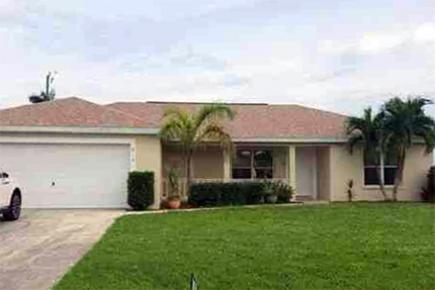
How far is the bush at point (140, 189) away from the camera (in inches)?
1005

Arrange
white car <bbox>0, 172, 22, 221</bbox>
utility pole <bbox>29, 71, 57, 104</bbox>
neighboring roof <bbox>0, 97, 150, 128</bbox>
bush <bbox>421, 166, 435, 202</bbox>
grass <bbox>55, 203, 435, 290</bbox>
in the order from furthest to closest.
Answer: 1. utility pole <bbox>29, 71, 57, 104</bbox>
2. bush <bbox>421, 166, 435, 202</bbox>
3. neighboring roof <bbox>0, 97, 150, 128</bbox>
4. white car <bbox>0, 172, 22, 221</bbox>
5. grass <bbox>55, 203, 435, 290</bbox>

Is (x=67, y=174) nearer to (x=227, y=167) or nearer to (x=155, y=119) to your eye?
(x=155, y=119)

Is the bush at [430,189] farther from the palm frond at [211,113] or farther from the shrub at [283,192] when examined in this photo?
the palm frond at [211,113]

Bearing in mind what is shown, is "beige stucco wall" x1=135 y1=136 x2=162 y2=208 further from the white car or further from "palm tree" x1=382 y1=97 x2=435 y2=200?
"palm tree" x1=382 y1=97 x2=435 y2=200

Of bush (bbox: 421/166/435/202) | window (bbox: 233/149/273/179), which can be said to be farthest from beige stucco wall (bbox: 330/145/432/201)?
window (bbox: 233/149/273/179)

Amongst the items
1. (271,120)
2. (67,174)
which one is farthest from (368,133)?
(67,174)

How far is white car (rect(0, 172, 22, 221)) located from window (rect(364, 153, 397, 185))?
14.7 meters

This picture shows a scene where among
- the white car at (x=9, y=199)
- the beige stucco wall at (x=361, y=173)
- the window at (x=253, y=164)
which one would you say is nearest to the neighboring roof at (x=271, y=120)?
the beige stucco wall at (x=361, y=173)

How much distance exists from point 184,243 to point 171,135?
12.1m

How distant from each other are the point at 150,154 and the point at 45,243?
35.0 feet

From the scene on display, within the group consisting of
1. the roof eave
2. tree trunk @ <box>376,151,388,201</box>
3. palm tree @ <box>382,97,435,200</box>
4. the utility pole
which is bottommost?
tree trunk @ <box>376,151,388,201</box>

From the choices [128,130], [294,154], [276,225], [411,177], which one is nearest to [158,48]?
[128,130]

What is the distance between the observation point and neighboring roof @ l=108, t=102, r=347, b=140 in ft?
98.7

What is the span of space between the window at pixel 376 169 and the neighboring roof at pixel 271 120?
5.43ft
